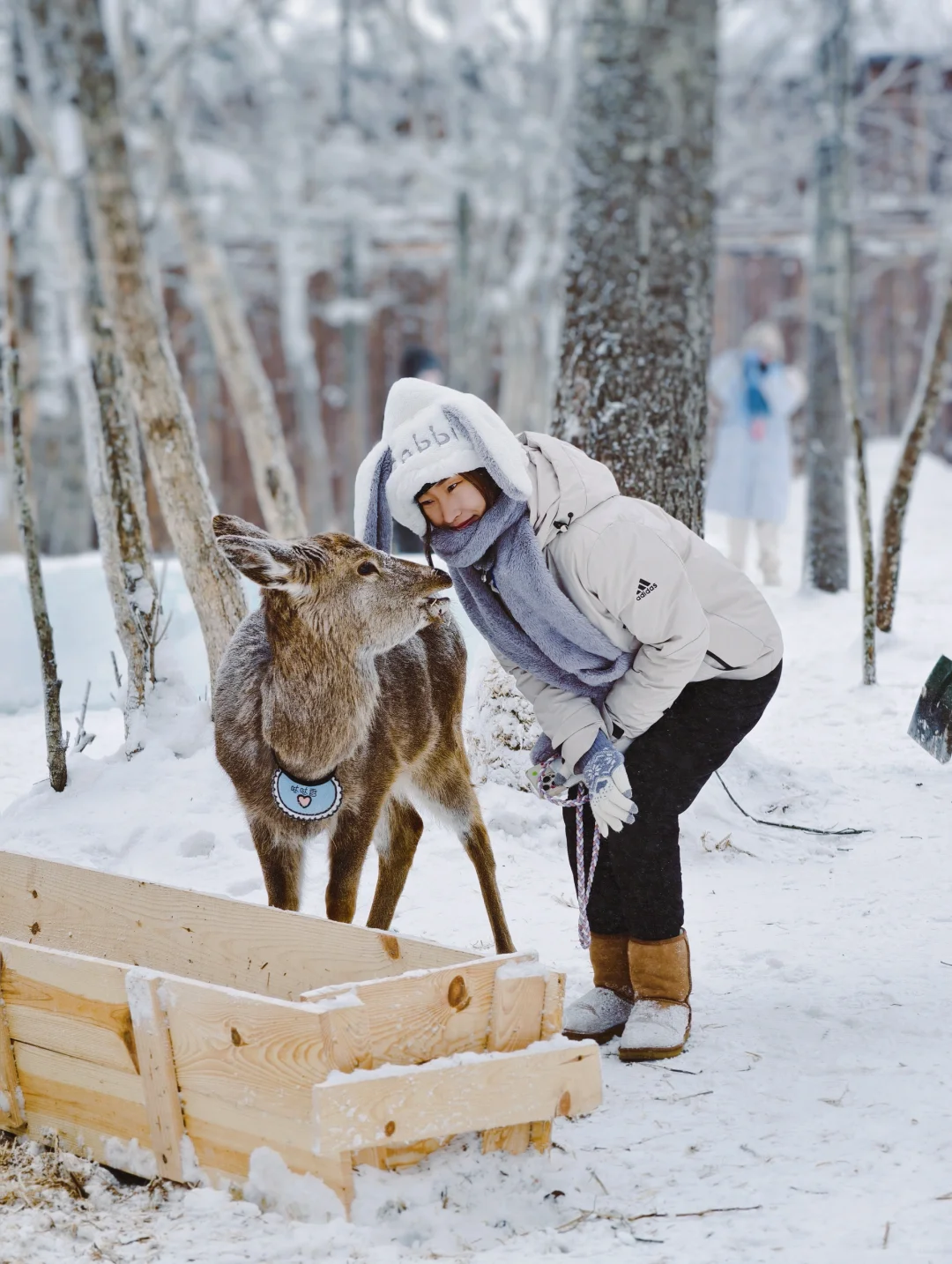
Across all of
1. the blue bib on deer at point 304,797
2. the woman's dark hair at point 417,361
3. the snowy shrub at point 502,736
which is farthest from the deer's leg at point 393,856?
the woman's dark hair at point 417,361

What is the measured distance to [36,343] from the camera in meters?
12.7

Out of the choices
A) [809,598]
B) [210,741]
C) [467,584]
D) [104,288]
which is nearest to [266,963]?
[467,584]

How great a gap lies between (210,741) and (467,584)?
8.47 feet

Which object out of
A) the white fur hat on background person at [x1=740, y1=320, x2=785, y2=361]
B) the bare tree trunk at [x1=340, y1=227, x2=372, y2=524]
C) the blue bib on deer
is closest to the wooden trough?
the blue bib on deer

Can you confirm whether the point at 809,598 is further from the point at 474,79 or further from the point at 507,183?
the point at 474,79

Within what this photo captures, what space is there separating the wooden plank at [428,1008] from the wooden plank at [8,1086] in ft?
2.80

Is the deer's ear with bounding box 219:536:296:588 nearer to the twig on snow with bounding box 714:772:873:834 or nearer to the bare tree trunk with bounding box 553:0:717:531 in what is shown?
the bare tree trunk with bounding box 553:0:717:531

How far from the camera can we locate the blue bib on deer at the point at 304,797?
11.5ft

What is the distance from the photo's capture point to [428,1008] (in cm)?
269

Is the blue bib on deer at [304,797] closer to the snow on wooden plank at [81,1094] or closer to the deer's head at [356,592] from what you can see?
the deer's head at [356,592]

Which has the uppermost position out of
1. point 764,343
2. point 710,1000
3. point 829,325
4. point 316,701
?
point 829,325

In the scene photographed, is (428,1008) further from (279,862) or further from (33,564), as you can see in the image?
(33,564)

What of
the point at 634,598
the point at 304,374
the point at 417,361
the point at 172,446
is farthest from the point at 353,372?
the point at 634,598

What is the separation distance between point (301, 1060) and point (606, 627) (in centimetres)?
130
